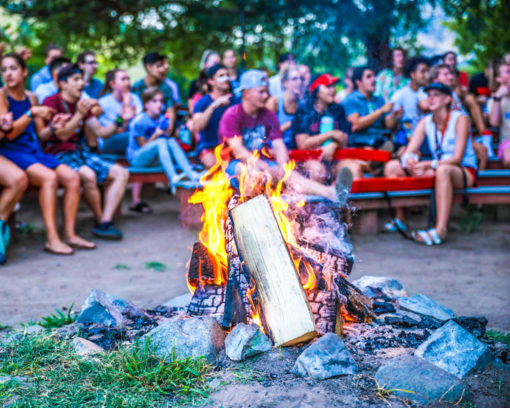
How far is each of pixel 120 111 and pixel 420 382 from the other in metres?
6.91

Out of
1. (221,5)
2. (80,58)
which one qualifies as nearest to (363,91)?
(80,58)

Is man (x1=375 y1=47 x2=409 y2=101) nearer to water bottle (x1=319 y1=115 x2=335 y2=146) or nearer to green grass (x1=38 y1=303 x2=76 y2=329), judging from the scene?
water bottle (x1=319 y1=115 x2=335 y2=146)

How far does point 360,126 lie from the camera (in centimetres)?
768

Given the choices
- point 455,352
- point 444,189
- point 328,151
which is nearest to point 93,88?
point 328,151

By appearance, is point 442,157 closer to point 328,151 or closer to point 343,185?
point 328,151

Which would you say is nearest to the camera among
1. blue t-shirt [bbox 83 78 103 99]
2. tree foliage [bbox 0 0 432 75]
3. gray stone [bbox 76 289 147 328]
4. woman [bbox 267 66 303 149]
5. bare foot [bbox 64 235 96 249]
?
gray stone [bbox 76 289 147 328]

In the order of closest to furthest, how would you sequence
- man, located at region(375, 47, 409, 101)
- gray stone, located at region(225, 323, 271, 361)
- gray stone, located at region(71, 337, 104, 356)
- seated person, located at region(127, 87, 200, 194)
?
1. gray stone, located at region(225, 323, 271, 361)
2. gray stone, located at region(71, 337, 104, 356)
3. seated person, located at region(127, 87, 200, 194)
4. man, located at region(375, 47, 409, 101)

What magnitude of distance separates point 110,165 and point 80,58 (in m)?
2.29

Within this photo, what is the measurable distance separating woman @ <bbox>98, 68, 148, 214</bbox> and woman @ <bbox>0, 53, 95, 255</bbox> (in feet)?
6.55

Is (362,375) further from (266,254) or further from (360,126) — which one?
(360,126)

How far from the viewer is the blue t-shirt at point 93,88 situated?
8.95 metres

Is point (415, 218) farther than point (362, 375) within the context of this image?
Yes

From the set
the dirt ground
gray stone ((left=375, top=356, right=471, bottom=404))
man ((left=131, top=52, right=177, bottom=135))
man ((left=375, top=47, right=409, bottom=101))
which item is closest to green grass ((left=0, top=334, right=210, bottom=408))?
gray stone ((left=375, top=356, right=471, bottom=404))

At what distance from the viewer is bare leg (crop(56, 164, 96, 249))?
6.57 metres
